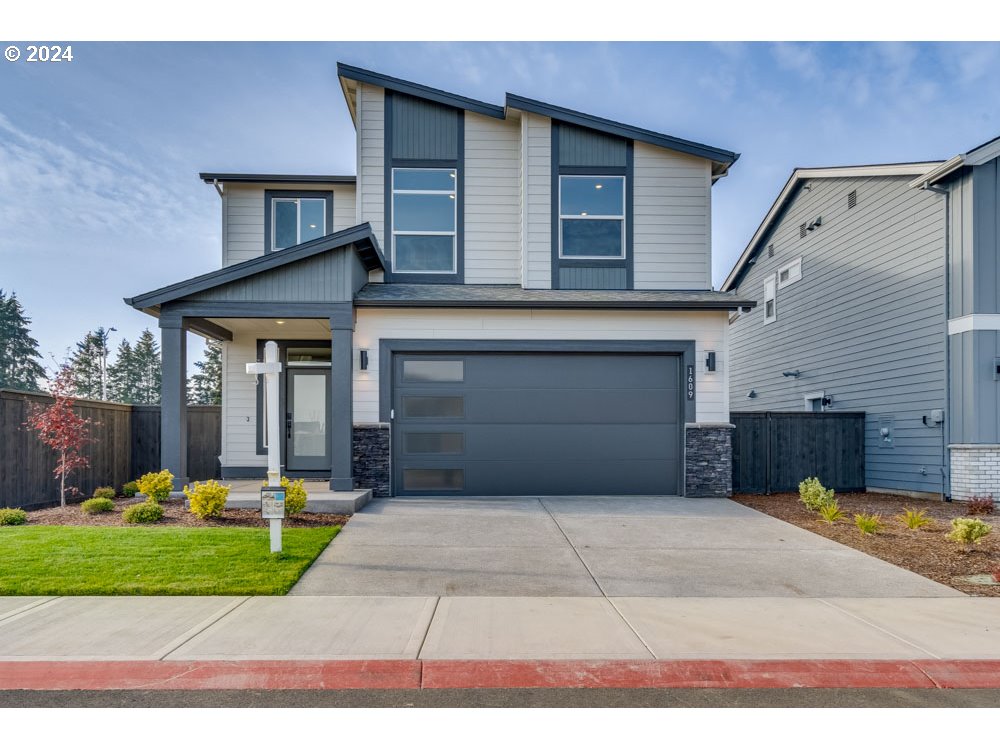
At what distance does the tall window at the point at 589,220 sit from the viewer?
11.6m

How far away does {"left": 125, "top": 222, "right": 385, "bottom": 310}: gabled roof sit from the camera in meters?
9.42

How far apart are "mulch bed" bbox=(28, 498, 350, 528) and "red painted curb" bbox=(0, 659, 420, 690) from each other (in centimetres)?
406

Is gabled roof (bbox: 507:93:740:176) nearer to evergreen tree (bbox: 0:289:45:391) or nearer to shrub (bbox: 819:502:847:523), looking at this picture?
shrub (bbox: 819:502:847:523)

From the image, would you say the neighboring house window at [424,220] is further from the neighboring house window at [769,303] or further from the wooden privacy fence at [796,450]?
the neighboring house window at [769,303]

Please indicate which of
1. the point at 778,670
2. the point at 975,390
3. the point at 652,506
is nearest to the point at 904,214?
the point at 975,390

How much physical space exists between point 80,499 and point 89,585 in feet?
20.0

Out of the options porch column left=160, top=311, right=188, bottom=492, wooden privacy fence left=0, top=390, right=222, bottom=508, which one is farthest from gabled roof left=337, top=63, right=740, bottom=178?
wooden privacy fence left=0, top=390, right=222, bottom=508

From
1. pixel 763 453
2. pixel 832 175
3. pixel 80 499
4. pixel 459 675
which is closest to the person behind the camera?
pixel 459 675

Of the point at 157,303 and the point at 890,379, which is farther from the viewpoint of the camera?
the point at 890,379

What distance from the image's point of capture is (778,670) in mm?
3740

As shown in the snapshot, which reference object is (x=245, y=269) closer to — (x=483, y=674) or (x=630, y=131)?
(x=630, y=131)

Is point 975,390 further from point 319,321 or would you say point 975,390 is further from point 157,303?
point 157,303

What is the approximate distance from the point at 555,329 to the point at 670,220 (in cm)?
341
